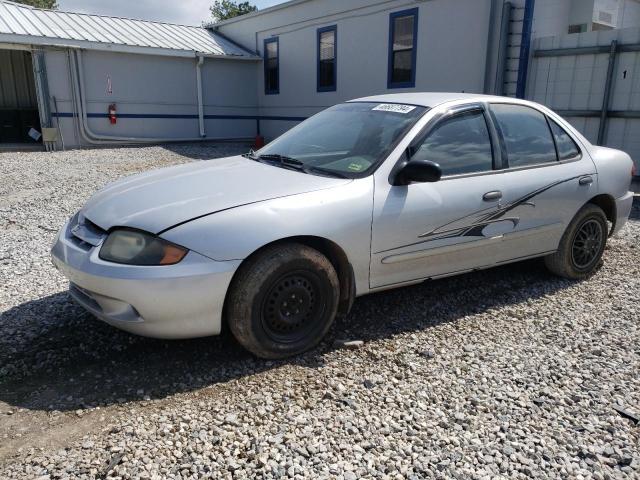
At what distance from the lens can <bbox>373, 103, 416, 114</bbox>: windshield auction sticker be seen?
151 inches

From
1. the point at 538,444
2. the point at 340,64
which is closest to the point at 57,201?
the point at 538,444

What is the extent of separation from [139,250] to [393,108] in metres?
2.18

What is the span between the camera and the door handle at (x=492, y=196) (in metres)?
3.78

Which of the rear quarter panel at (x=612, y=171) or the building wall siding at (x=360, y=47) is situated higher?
the building wall siding at (x=360, y=47)

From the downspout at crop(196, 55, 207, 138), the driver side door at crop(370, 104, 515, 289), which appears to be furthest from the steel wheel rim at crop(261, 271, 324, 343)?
the downspout at crop(196, 55, 207, 138)

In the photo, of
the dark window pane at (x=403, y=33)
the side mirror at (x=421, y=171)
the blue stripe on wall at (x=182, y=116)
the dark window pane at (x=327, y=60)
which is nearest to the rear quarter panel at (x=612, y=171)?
the side mirror at (x=421, y=171)

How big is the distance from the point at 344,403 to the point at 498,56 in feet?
32.3

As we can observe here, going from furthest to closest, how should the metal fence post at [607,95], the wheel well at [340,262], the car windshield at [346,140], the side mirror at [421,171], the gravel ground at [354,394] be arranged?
the metal fence post at [607,95] → the car windshield at [346,140] → the side mirror at [421,171] → the wheel well at [340,262] → the gravel ground at [354,394]

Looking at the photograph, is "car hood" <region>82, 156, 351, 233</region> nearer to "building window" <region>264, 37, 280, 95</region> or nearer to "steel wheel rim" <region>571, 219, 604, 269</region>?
"steel wheel rim" <region>571, 219, 604, 269</region>

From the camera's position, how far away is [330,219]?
316 centimetres

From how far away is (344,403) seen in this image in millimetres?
2771

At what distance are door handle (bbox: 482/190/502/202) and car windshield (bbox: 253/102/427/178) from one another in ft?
2.49

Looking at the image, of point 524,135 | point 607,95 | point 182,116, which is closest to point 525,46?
point 607,95

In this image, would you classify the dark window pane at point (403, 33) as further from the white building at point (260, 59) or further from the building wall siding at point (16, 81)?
the building wall siding at point (16, 81)
